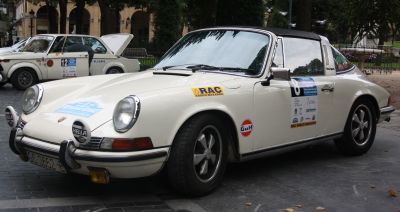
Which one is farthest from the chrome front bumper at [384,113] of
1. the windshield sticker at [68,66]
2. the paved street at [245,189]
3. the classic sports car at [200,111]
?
the windshield sticker at [68,66]

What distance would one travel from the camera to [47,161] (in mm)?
4652

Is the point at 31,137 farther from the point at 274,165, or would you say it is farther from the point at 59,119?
the point at 274,165

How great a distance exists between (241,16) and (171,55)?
992 inches

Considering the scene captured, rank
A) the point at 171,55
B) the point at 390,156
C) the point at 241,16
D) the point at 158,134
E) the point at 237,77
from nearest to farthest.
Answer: the point at 158,134
the point at 237,77
the point at 171,55
the point at 390,156
the point at 241,16

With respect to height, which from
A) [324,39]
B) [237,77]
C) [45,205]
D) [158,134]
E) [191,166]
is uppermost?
[324,39]

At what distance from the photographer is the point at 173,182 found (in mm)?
4750

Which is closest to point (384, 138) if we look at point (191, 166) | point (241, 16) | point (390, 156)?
point (390, 156)

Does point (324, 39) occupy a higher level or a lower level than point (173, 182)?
higher

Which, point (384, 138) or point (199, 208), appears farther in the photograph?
point (384, 138)

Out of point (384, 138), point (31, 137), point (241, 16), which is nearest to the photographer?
point (31, 137)

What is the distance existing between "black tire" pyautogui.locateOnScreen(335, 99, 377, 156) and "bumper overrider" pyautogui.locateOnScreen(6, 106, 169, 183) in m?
3.03

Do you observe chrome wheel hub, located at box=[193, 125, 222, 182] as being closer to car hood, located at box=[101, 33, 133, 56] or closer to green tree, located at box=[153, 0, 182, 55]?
car hood, located at box=[101, 33, 133, 56]

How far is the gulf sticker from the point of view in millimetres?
5203

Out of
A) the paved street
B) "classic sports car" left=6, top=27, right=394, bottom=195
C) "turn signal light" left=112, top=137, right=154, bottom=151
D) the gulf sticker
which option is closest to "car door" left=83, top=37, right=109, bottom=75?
the paved street
